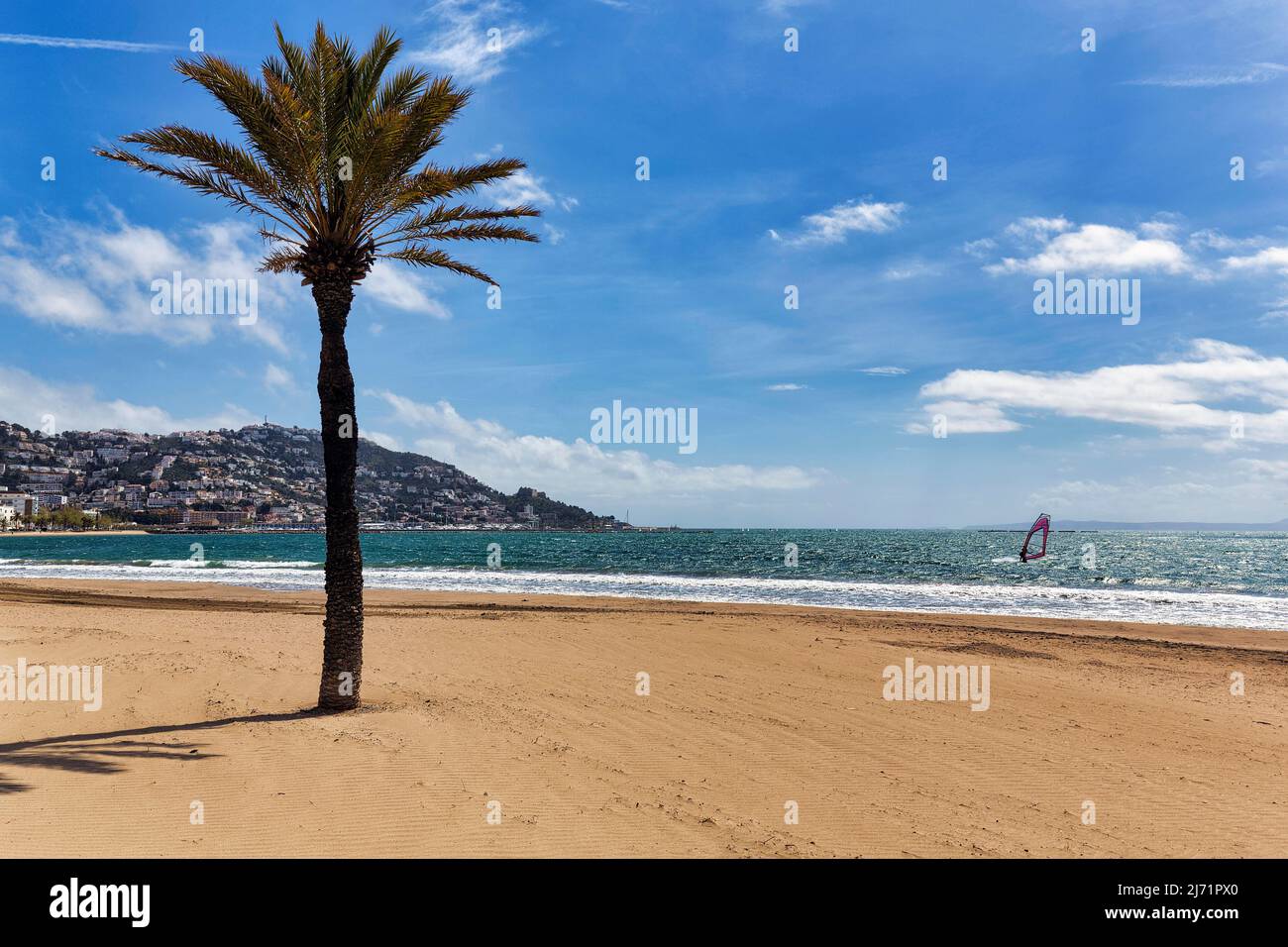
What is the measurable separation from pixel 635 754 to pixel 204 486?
171592 millimetres

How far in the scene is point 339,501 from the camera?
31.3 feet

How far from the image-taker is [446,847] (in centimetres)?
548

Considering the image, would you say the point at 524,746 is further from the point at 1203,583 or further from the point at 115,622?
the point at 1203,583

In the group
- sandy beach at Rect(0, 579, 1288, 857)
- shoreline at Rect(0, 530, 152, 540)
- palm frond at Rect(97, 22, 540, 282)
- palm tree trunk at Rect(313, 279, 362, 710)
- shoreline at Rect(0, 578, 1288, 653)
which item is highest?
palm frond at Rect(97, 22, 540, 282)

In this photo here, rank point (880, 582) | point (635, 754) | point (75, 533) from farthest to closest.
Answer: point (75, 533)
point (880, 582)
point (635, 754)

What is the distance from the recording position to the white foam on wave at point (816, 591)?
26.5 m

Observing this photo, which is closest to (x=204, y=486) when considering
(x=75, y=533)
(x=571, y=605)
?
(x=75, y=533)

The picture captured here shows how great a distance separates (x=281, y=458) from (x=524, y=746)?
174m

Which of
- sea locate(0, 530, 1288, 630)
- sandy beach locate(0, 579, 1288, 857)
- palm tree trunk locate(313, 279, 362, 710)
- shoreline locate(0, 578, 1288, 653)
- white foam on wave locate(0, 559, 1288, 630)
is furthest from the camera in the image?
sea locate(0, 530, 1288, 630)

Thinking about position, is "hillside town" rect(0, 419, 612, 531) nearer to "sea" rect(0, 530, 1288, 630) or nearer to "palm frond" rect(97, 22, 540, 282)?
"sea" rect(0, 530, 1288, 630)

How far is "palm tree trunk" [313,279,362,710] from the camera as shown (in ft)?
30.8

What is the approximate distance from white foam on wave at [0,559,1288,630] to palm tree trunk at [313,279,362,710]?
20831 mm

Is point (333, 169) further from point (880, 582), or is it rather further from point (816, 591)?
point (880, 582)

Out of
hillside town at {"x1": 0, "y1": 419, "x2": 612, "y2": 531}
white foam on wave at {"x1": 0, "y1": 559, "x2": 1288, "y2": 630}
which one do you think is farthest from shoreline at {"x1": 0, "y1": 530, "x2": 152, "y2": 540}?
white foam on wave at {"x1": 0, "y1": 559, "x2": 1288, "y2": 630}
